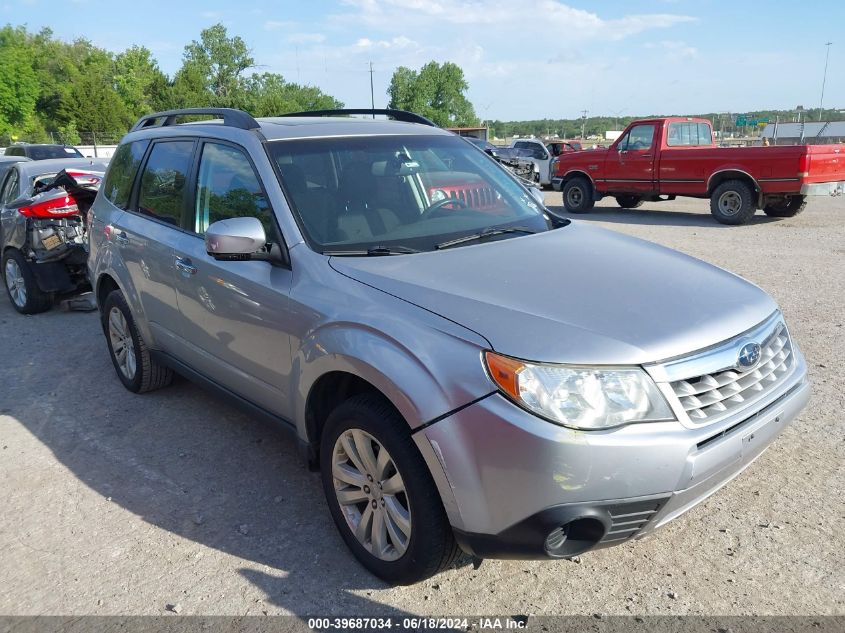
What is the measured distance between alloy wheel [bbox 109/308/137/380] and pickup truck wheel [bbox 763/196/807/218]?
12478mm

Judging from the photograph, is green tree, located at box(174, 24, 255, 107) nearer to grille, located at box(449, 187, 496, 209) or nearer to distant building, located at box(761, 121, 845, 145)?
distant building, located at box(761, 121, 845, 145)

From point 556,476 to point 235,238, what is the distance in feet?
5.65

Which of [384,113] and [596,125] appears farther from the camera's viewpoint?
[596,125]

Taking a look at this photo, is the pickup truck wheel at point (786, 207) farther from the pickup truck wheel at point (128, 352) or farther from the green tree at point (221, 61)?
the green tree at point (221, 61)

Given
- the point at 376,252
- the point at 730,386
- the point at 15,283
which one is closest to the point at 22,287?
the point at 15,283

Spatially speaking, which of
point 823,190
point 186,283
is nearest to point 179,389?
point 186,283

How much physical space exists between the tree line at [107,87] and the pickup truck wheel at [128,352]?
2305 inches

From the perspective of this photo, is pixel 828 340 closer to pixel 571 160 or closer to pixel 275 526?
pixel 275 526

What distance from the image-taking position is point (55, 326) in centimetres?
703

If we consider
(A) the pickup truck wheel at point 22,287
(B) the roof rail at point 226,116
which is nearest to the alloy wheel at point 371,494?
(B) the roof rail at point 226,116

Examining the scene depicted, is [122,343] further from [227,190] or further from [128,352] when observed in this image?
[227,190]

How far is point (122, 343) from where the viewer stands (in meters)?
5.02

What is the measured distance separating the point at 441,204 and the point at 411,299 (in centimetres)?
Result: 110

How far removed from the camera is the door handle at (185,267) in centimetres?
374
